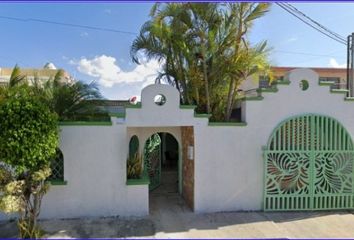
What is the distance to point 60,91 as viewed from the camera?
8.15 meters

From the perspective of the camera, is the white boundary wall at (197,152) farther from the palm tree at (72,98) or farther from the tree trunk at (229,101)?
the palm tree at (72,98)

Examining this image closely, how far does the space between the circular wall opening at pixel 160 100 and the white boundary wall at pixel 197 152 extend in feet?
0.35

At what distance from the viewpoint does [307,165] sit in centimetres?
791

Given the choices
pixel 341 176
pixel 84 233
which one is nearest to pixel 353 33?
pixel 341 176

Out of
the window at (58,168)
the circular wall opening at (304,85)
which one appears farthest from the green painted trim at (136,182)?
the circular wall opening at (304,85)

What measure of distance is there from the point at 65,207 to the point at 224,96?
549 centimetres

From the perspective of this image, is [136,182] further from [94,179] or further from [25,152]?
[25,152]

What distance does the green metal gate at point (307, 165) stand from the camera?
7859 mm

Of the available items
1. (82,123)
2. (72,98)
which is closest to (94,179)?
(82,123)

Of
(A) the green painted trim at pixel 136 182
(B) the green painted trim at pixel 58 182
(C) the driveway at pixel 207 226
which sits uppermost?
(B) the green painted trim at pixel 58 182

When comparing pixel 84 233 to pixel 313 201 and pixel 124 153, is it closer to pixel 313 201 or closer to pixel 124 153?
pixel 124 153

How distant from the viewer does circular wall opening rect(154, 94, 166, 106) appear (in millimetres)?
7465

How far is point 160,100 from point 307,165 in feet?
14.3

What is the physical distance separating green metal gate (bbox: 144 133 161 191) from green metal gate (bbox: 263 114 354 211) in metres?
4.16
